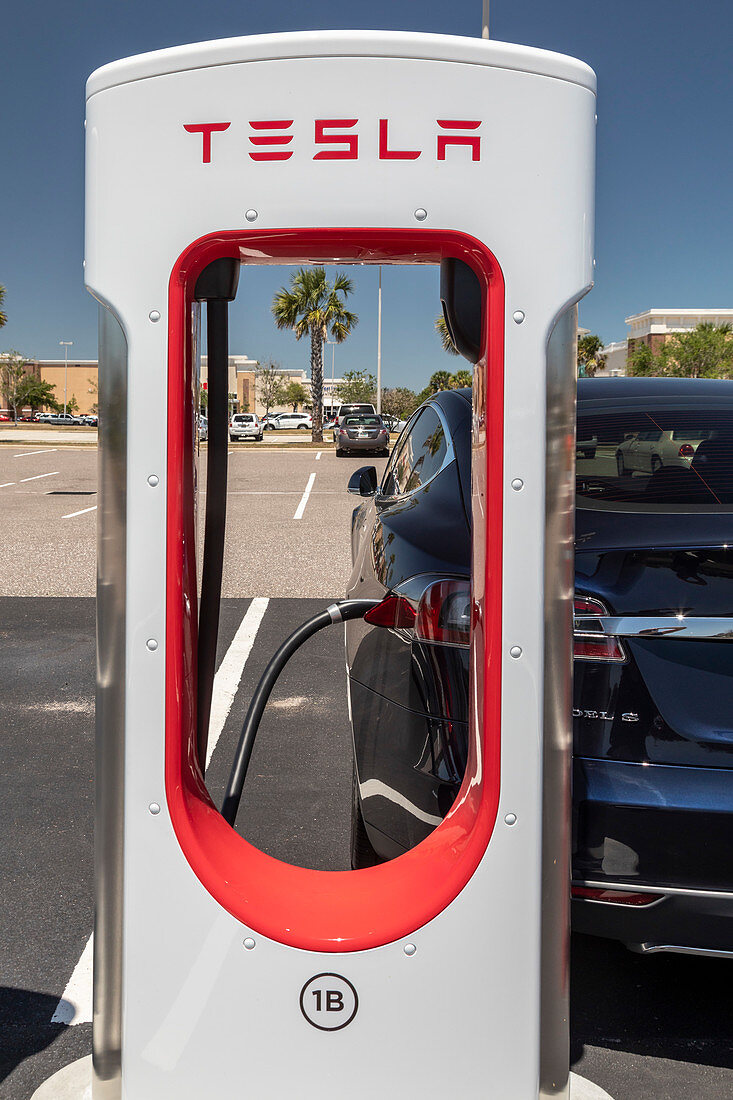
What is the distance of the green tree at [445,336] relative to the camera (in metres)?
1.86

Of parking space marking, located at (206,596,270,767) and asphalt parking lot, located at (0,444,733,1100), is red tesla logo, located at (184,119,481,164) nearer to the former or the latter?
asphalt parking lot, located at (0,444,733,1100)

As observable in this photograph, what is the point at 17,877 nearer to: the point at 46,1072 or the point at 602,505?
the point at 46,1072

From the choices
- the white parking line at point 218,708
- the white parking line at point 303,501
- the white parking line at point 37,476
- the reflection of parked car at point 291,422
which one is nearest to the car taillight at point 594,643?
the white parking line at point 218,708

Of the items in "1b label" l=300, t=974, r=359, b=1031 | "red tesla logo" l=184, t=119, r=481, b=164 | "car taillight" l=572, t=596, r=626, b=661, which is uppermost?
"red tesla logo" l=184, t=119, r=481, b=164

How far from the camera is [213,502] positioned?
1.93 meters

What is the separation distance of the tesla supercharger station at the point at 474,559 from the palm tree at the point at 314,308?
0.20m

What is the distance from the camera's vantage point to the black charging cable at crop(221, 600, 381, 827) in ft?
7.04

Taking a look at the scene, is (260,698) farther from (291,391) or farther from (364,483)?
(291,391)

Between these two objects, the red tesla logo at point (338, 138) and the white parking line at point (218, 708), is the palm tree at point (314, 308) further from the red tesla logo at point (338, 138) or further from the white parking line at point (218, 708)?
the white parking line at point (218, 708)

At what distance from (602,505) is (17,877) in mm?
2135

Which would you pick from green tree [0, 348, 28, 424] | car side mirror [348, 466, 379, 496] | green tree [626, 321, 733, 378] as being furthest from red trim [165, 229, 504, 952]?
green tree [0, 348, 28, 424]

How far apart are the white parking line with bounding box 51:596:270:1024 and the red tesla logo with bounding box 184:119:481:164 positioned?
153 centimetres

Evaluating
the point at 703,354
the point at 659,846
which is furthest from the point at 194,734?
the point at 703,354

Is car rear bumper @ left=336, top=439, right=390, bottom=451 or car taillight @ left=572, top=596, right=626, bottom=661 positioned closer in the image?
car taillight @ left=572, top=596, right=626, bottom=661
